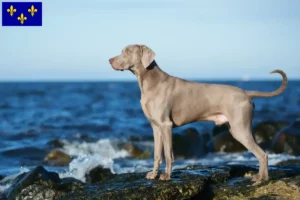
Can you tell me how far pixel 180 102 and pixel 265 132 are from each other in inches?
467

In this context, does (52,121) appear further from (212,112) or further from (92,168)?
(212,112)

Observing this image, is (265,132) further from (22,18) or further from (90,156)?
(22,18)

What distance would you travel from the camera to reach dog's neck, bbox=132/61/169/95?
8.64 m

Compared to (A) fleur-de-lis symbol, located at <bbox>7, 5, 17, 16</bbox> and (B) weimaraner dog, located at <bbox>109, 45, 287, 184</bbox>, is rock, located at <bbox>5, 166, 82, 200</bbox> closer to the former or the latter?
(B) weimaraner dog, located at <bbox>109, 45, 287, 184</bbox>

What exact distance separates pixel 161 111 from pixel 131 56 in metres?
1.02

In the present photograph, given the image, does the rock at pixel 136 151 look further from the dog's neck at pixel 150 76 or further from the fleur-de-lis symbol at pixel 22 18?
the dog's neck at pixel 150 76

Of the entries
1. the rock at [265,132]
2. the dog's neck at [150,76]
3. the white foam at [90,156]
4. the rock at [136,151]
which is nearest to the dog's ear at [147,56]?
the dog's neck at [150,76]

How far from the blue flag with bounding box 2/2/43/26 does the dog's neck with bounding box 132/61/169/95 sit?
242 inches

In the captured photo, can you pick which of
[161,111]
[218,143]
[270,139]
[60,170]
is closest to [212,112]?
[161,111]

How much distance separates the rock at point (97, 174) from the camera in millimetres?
13223

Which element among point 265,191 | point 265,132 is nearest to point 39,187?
point 265,191

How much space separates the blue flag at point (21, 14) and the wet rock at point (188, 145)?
6.03 m

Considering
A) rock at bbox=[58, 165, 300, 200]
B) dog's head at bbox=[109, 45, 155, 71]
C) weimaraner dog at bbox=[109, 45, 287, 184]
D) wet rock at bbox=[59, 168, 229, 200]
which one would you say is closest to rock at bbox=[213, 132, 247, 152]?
rock at bbox=[58, 165, 300, 200]

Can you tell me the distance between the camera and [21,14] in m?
14.3
